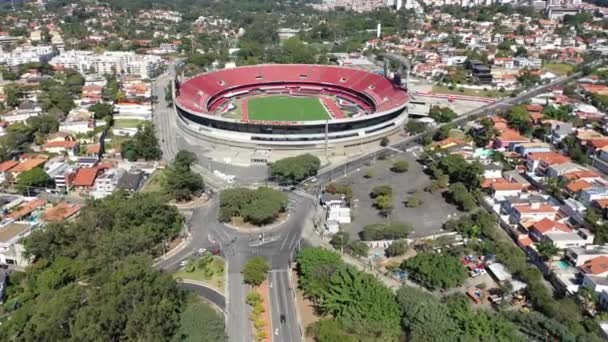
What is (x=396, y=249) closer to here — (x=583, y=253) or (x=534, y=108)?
(x=583, y=253)

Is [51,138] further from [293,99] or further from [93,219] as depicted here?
[293,99]

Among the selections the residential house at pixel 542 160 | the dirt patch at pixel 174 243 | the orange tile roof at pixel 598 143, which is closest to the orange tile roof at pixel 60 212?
the dirt patch at pixel 174 243

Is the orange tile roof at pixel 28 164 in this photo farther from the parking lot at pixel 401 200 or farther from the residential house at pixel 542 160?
the residential house at pixel 542 160

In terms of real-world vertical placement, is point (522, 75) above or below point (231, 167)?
above

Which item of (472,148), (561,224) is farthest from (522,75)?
(561,224)

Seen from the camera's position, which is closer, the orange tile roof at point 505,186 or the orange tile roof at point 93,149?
the orange tile roof at point 505,186

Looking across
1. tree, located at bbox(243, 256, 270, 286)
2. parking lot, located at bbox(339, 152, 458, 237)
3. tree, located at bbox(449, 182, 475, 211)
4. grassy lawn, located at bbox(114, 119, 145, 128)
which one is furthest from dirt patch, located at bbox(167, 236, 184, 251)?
grassy lawn, located at bbox(114, 119, 145, 128)
